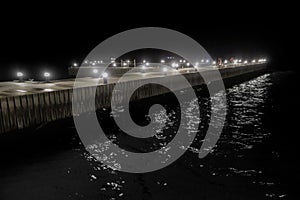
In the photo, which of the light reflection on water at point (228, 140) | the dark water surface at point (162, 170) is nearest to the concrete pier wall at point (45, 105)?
the dark water surface at point (162, 170)

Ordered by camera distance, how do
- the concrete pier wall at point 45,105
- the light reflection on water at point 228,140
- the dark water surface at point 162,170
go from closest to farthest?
the dark water surface at point 162,170
the light reflection on water at point 228,140
the concrete pier wall at point 45,105

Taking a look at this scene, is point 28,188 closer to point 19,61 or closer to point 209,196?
point 209,196

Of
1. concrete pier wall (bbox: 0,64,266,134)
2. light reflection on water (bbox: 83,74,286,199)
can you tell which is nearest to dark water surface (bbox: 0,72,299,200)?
light reflection on water (bbox: 83,74,286,199)

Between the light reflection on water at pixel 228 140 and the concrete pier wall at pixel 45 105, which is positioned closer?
the light reflection on water at pixel 228 140

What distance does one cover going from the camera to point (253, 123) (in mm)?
26516

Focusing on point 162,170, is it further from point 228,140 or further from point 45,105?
point 45,105

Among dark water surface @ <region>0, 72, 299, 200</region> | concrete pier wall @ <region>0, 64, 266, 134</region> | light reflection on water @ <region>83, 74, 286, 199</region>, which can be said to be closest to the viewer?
dark water surface @ <region>0, 72, 299, 200</region>

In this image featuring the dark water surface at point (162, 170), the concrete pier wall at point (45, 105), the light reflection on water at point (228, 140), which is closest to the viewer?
the dark water surface at point (162, 170)

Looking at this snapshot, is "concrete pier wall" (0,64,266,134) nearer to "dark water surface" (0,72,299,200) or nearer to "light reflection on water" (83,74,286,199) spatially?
"dark water surface" (0,72,299,200)

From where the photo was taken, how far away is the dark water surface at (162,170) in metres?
13.8

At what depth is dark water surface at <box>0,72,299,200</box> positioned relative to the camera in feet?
45.1

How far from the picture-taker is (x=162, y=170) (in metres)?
16.5

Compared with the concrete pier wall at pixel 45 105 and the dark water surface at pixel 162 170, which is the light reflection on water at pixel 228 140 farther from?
the concrete pier wall at pixel 45 105

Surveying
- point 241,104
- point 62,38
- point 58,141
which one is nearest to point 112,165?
point 58,141
